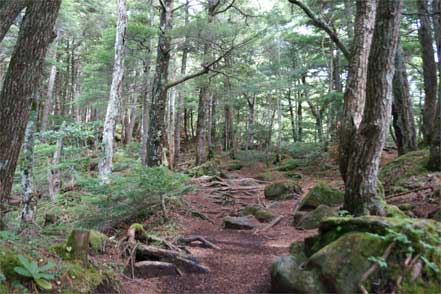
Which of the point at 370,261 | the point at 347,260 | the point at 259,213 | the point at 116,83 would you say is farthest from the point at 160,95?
the point at 370,261

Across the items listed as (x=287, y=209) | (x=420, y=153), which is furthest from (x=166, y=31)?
(x=420, y=153)

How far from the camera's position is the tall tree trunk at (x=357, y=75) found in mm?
Result: 6461

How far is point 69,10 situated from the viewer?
17.2 m

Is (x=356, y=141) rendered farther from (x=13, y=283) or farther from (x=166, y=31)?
(x=166, y=31)

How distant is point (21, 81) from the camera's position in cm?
463

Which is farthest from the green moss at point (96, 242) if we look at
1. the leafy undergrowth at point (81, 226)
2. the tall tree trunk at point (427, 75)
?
the tall tree trunk at point (427, 75)

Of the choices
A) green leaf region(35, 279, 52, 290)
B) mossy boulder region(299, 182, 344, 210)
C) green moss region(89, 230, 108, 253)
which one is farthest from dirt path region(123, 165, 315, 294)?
green leaf region(35, 279, 52, 290)

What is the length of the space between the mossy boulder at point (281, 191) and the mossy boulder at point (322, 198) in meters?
2.54

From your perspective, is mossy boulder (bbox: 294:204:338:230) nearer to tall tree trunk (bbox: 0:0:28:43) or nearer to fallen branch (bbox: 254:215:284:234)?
fallen branch (bbox: 254:215:284:234)

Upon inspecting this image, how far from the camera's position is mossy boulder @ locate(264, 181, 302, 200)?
11180mm

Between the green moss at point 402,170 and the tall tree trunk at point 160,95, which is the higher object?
the tall tree trunk at point 160,95

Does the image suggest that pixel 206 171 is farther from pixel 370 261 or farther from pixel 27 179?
pixel 370 261

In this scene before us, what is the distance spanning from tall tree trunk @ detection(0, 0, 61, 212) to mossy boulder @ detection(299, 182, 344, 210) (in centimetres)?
613

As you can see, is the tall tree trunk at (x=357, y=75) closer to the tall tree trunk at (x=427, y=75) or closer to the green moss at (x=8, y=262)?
the tall tree trunk at (x=427, y=75)
